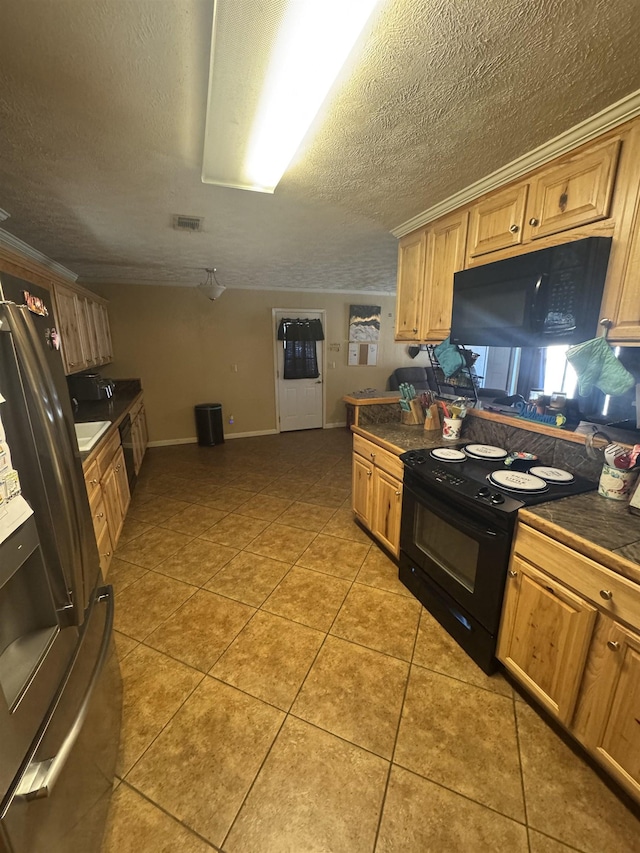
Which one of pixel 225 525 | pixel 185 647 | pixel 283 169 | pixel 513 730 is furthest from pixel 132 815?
pixel 283 169

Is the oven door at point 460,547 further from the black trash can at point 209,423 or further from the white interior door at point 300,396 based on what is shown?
the white interior door at point 300,396

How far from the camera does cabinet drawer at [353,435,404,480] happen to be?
2.20 meters

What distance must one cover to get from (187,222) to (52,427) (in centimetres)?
203

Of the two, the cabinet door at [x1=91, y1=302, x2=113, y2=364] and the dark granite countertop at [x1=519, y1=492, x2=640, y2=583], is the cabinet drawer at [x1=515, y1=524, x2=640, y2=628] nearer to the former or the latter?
the dark granite countertop at [x1=519, y1=492, x2=640, y2=583]

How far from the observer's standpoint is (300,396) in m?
5.87

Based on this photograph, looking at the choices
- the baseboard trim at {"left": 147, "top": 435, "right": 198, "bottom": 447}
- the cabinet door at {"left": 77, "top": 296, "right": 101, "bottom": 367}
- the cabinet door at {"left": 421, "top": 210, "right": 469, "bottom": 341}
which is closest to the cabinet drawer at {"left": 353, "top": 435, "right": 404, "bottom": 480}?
the cabinet door at {"left": 421, "top": 210, "right": 469, "bottom": 341}

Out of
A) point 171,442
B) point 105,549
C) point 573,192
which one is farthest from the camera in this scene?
point 171,442

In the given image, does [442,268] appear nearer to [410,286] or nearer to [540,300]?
[410,286]

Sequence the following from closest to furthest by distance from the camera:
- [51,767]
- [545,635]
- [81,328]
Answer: [51,767], [545,635], [81,328]

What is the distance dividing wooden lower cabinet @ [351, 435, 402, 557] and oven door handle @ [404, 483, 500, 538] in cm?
27

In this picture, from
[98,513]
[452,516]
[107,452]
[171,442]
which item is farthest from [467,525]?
[171,442]

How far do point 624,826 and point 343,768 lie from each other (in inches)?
36.9

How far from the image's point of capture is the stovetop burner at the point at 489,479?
4.83 ft

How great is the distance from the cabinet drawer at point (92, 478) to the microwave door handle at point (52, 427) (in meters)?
1.10
